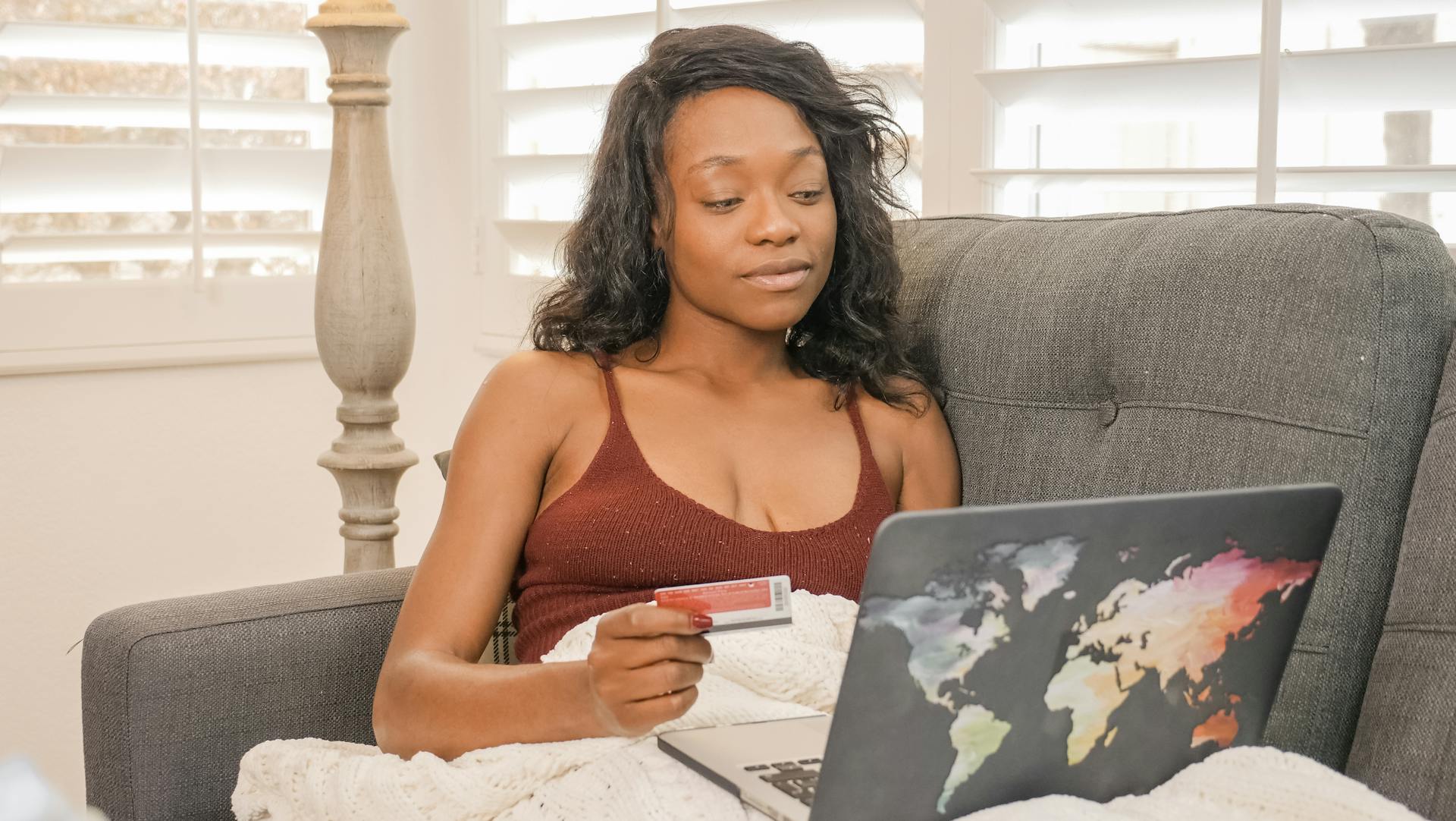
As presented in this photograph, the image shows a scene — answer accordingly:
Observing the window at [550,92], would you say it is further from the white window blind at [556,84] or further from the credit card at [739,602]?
the credit card at [739,602]

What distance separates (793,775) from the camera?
37.0 inches

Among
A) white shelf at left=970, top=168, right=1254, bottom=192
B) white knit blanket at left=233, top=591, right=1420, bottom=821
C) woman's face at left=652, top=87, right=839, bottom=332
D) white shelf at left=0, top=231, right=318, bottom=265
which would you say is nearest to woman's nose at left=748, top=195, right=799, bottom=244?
woman's face at left=652, top=87, right=839, bottom=332

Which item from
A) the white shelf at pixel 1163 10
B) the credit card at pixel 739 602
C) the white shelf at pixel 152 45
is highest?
the white shelf at pixel 152 45

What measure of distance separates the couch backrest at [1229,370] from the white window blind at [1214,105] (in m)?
0.33

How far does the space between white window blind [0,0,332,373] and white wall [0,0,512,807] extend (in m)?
0.09

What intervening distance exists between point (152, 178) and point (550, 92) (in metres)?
0.69

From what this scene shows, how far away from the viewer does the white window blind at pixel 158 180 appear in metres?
2.40

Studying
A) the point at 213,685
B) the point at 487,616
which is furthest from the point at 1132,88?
the point at 213,685

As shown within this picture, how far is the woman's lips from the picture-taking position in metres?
1.34

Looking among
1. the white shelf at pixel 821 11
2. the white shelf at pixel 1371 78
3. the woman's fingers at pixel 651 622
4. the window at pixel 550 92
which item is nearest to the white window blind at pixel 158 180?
the window at pixel 550 92

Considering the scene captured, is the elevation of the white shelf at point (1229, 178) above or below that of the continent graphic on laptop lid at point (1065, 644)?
above

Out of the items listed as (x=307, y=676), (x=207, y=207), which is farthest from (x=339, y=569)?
(x=307, y=676)

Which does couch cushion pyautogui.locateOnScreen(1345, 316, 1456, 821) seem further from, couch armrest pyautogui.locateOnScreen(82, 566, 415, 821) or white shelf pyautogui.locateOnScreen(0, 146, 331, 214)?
white shelf pyautogui.locateOnScreen(0, 146, 331, 214)

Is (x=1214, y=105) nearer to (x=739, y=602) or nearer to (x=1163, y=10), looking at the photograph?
(x=1163, y=10)
